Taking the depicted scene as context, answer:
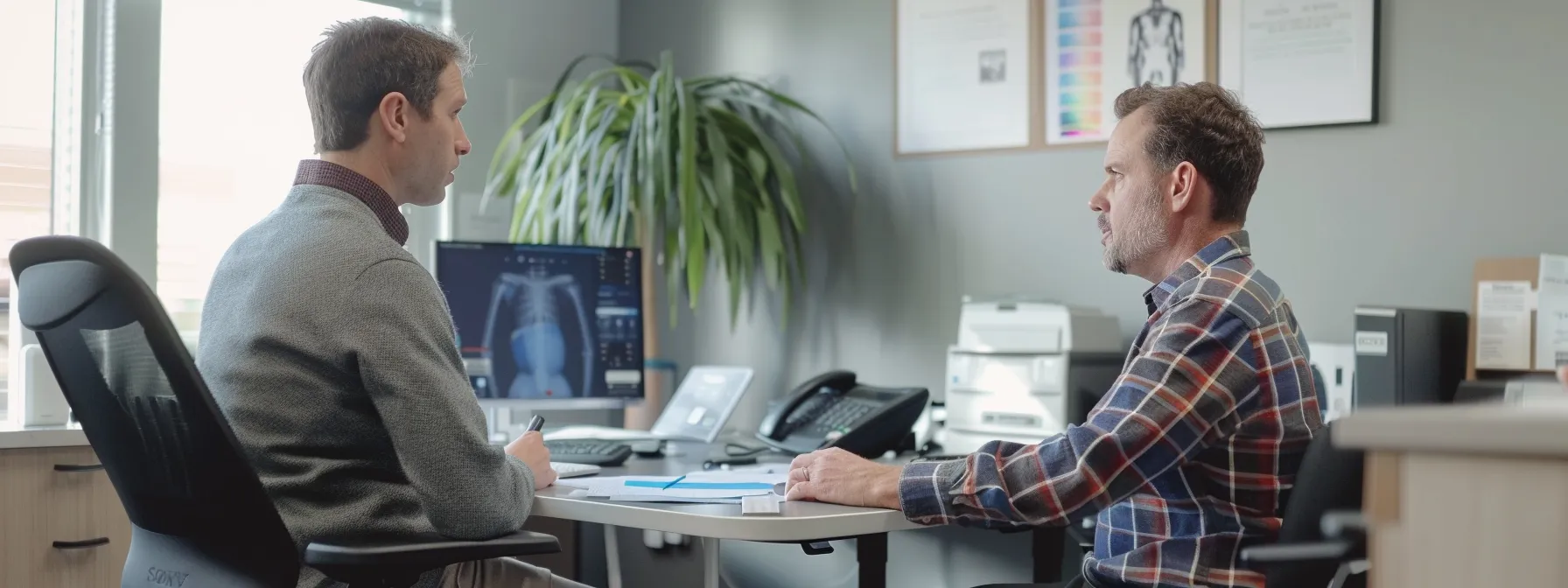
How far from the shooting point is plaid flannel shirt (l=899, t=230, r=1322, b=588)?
4.99ft

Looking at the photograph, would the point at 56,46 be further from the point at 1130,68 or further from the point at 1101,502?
the point at 1101,502

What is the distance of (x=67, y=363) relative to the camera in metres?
1.46

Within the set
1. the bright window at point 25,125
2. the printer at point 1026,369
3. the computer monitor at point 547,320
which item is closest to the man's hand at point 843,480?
the printer at point 1026,369

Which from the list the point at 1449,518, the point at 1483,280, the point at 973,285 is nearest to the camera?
the point at 1449,518

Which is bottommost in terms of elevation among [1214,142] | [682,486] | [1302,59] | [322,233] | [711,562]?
[711,562]

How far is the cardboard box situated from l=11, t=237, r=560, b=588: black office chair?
186cm

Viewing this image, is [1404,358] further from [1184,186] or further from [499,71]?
[499,71]

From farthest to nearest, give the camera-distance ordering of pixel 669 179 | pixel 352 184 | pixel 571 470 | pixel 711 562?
pixel 669 179, pixel 571 470, pixel 711 562, pixel 352 184

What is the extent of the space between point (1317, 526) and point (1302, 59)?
1.69m

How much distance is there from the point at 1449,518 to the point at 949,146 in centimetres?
269

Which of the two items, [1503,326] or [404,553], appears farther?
[1503,326]

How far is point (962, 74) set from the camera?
3.41m

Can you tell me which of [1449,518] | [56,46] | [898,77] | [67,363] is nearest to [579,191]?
[898,77]

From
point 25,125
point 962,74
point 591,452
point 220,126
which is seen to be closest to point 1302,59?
point 962,74
